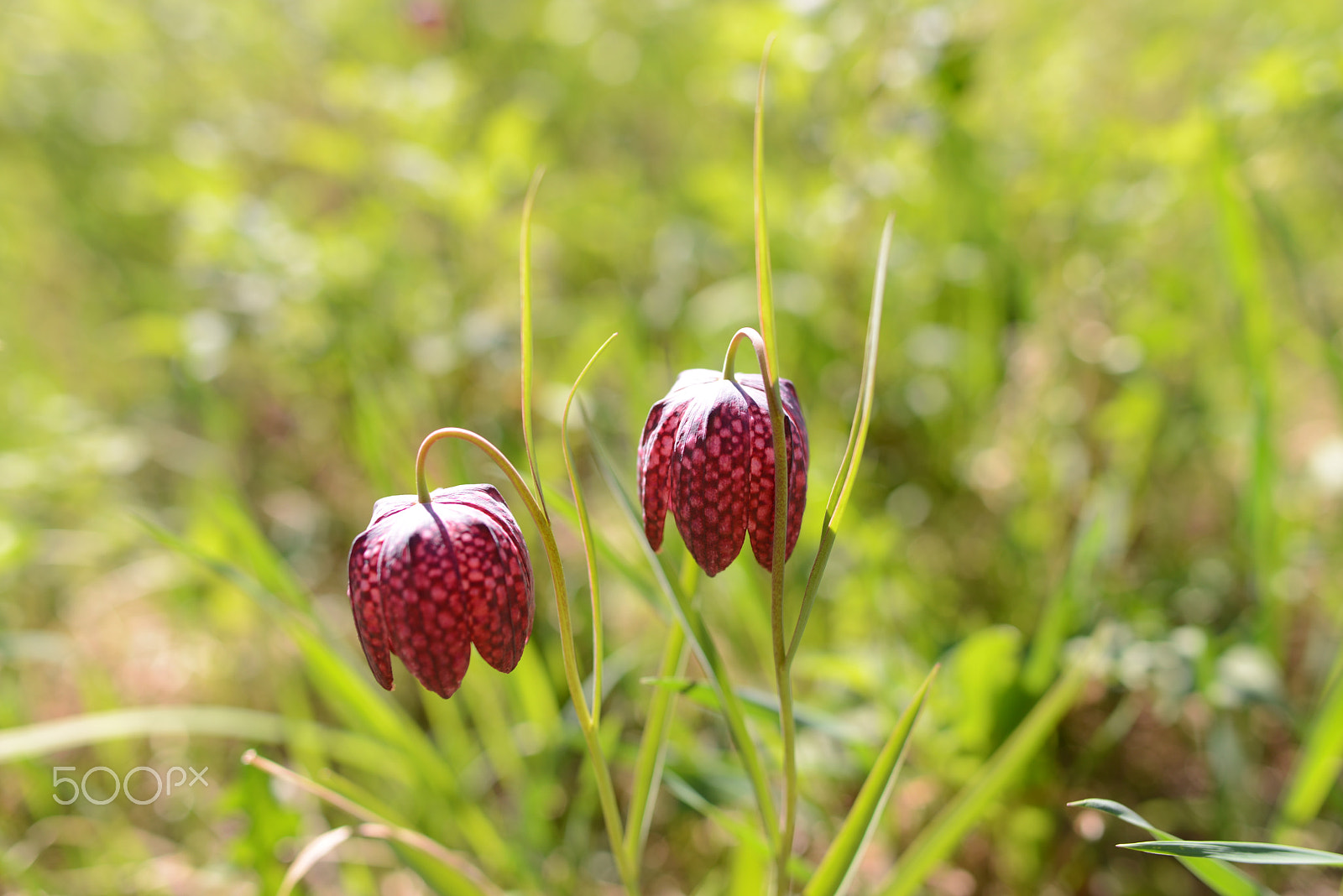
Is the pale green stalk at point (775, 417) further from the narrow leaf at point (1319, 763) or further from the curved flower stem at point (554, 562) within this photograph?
the narrow leaf at point (1319, 763)

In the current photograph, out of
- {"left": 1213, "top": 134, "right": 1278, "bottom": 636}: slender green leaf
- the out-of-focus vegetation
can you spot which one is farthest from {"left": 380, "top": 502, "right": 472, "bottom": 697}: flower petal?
{"left": 1213, "top": 134, "right": 1278, "bottom": 636}: slender green leaf

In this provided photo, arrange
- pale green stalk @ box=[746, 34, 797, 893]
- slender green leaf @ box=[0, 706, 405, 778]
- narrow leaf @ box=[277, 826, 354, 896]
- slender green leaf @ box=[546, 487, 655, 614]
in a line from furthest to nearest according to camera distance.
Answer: slender green leaf @ box=[0, 706, 405, 778], slender green leaf @ box=[546, 487, 655, 614], narrow leaf @ box=[277, 826, 354, 896], pale green stalk @ box=[746, 34, 797, 893]

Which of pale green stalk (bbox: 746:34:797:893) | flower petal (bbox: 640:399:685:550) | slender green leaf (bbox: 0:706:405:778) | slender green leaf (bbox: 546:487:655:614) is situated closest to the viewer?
pale green stalk (bbox: 746:34:797:893)

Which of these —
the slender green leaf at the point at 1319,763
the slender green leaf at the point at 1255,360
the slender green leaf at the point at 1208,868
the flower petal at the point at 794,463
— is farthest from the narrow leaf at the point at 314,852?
the slender green leaf at the point at 1255,360

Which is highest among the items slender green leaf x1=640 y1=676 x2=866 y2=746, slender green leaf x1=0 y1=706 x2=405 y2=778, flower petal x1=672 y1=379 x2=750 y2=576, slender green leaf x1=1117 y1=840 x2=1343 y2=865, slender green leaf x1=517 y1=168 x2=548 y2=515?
slender green leaf x1=517 y1=168 x2=548 y2=515

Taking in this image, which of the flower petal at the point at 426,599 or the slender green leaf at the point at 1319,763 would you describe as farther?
the slender green leaf at the point at 1319,763

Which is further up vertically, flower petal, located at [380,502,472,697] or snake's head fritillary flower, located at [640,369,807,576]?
snake's head fritillary flower, located at [640,369,807,576]

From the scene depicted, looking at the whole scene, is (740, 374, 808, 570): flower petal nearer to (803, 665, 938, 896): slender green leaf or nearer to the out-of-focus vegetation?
(803, 665, 938, 896): slender green leaf

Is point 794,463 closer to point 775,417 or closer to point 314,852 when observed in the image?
point 775,417
